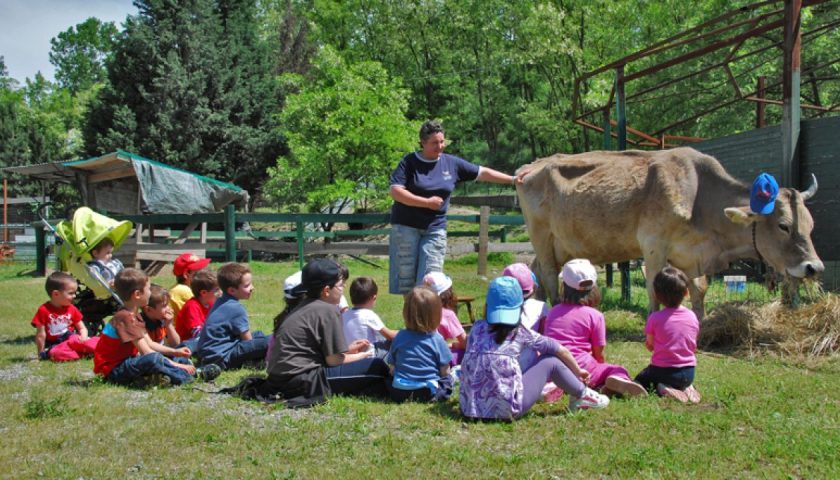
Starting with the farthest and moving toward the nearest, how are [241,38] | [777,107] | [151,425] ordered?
[241,38]
[777,107]
[151,425]

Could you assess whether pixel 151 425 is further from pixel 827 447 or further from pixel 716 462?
pixel 827 447

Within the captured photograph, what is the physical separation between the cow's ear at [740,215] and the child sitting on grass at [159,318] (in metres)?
6.02

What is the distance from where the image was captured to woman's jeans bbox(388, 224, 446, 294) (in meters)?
7.30

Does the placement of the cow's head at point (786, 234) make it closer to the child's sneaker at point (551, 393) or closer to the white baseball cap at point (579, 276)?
the white baseball cap at point (579, 276)

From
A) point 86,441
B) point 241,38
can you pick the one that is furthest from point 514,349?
point 241,38

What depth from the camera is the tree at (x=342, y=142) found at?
2475cm

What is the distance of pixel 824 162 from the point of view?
8.62 m

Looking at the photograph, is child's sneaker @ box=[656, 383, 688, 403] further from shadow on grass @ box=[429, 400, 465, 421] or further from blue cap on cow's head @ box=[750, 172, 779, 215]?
blue cap on cow's head @ box=[750, 172, 779, 215]

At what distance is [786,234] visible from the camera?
773 centimetres

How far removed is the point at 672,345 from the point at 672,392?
0.35 meters

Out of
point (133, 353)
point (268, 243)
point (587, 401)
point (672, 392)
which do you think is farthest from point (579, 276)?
point (268, 243)

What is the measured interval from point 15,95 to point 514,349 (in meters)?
69.2

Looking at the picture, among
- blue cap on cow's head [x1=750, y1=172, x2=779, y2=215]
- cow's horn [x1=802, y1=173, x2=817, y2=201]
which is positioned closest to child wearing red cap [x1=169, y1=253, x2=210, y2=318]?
blue cap on cow's head [x1=750, y1=172, x2=779, y2=215]

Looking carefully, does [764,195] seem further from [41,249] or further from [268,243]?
[41,249]
